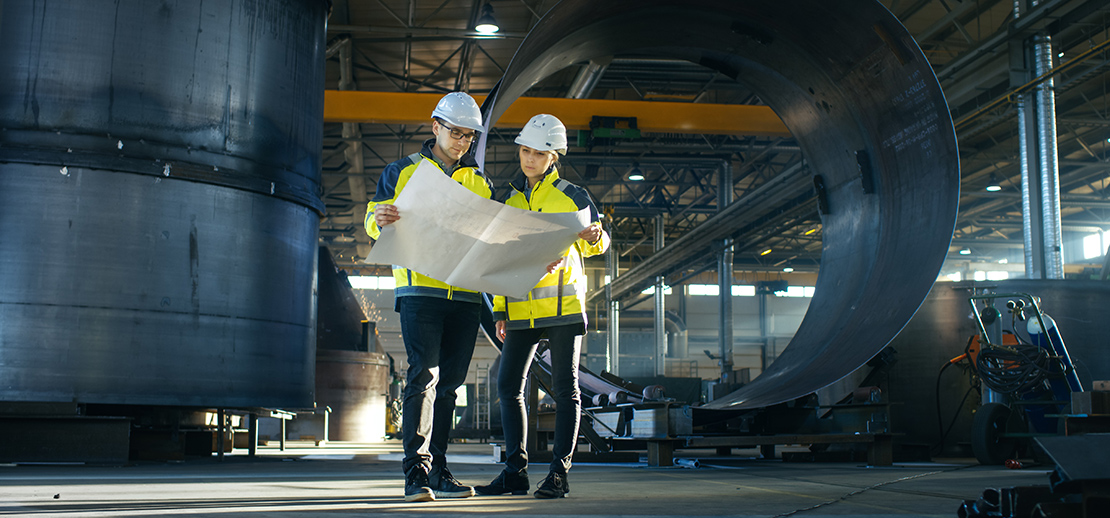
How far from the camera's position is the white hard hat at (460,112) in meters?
3.23

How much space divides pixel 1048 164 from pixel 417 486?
384 inches

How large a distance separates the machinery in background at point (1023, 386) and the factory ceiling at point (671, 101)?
4232 millimetres

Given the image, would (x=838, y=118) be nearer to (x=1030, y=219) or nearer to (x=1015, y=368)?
(x=1015, y=368)

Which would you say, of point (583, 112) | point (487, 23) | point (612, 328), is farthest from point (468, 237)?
point (612, 328)

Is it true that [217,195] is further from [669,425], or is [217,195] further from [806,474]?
[806,474]

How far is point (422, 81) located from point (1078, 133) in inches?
570

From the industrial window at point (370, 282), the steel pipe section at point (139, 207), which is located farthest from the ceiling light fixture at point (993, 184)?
the industrial window at point (370, 282)

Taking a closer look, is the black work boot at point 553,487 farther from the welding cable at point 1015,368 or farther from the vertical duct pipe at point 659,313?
the vertical duct pipe at point 659,313

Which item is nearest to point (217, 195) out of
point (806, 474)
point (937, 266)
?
point (806, 474)

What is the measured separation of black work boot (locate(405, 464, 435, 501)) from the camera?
2994mm

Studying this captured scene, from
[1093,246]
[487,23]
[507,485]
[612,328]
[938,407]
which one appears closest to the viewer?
[507,485]

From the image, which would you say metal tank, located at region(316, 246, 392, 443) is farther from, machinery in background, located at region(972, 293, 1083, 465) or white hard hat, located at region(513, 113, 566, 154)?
white hard hat, located at region(513, 113, 566, 154)

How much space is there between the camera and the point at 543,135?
3475 mm

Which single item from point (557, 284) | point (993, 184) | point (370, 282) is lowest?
point (557, 284)
